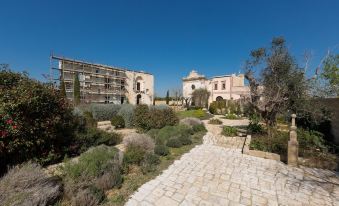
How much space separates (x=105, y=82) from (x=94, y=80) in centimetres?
227

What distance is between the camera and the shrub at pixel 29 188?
2.31m

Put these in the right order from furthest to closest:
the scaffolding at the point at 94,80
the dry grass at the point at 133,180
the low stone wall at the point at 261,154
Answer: the scaffolding at the point at 94,80 < the low stone wall at the point at 261,154 < the dry grass at the point at 133,180

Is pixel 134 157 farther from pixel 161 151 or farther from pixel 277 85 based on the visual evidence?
pixel 277 85

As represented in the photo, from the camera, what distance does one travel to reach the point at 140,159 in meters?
4.66

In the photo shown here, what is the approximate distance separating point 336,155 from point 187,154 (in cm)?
523

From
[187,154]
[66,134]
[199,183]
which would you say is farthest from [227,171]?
[66,134]

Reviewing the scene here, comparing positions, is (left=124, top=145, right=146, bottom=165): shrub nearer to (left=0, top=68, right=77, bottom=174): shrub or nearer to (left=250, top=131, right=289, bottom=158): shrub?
(left=0, top=68, right=77, bottom=174): shrub

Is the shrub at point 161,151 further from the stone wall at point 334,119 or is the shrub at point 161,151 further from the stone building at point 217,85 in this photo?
the stone building at point 217,85

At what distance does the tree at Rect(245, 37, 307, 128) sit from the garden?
16.1 ft

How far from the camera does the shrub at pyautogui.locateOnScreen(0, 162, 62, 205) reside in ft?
7.57

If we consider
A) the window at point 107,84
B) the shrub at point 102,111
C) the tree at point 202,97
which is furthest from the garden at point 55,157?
the window at point 107,84

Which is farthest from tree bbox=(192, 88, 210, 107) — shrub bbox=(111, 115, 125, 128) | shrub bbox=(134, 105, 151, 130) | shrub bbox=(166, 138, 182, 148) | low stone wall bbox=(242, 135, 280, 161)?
low stone wall bbox=(242, 135, 280, 161)

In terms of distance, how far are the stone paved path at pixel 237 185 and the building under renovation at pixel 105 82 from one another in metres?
26.7

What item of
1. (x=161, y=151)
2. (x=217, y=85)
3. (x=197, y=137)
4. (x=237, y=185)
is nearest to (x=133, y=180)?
(x=161, y=151)
